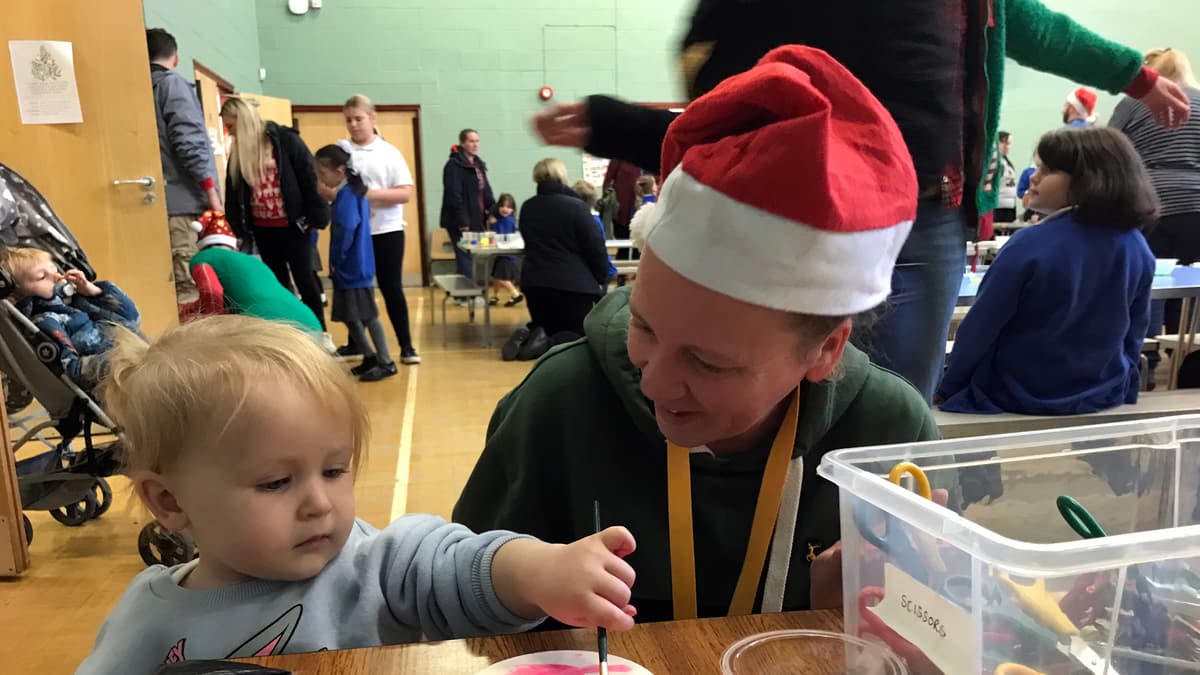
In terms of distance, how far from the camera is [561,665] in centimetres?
74

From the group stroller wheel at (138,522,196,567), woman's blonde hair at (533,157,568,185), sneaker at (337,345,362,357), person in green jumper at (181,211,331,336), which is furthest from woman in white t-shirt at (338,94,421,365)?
stroller wheel at (138,522,196,567)

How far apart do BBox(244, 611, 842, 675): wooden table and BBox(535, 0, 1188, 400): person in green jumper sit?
21.9 inches

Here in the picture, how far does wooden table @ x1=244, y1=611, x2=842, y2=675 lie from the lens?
0.73 m

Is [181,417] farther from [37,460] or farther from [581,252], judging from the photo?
[581,252]

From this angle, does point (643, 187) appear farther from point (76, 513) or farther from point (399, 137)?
point (76, 513)

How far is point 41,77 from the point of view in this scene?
3732 millimetres

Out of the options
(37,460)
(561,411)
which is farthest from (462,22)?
(561,411)

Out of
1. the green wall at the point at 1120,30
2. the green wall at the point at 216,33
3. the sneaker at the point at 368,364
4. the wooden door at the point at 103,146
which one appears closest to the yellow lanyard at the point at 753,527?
the wooden door at the point at 103,146

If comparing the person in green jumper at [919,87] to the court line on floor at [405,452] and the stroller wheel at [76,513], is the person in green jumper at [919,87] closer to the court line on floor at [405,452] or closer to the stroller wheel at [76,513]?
the court line on floor at [405,452]

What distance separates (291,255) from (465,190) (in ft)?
10.6

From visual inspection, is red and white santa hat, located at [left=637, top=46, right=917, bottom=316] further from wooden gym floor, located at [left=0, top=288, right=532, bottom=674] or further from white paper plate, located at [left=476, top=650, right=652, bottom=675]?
wooden gym floor, located at [left=0, top=288, right=532, bottom=674]

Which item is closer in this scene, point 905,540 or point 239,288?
point 905,540

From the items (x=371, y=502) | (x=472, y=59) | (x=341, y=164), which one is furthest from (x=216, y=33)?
(x=371, y=502)

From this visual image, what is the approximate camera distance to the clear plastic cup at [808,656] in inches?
28.3
